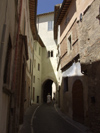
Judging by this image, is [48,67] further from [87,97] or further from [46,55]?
[87,97]

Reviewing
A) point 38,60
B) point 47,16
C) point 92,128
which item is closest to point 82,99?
point 92,128

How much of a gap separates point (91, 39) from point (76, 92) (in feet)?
11.8

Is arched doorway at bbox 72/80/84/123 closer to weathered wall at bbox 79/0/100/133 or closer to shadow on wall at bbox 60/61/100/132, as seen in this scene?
shadow on wall at bbox 60/61/100/132

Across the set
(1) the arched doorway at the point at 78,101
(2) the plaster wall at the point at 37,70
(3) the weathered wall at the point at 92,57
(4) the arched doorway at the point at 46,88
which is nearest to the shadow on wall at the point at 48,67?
(2) the plaster wall at the point at 37,70

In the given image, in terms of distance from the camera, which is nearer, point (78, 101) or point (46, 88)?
point (78, 101)

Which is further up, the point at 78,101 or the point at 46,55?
the point at 46,55

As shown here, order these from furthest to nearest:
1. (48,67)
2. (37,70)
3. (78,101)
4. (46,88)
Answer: (46,88)
(48,67)
(37,70)
(78,101)

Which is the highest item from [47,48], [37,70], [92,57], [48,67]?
[47,48]

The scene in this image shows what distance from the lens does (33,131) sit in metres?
7.28

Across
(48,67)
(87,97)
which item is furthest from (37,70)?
(87,97)

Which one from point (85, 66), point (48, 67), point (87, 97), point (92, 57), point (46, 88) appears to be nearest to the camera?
point (92, 57)

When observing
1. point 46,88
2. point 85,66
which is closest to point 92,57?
point 85,66

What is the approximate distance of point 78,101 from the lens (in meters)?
9.77

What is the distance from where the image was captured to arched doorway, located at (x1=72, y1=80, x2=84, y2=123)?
30.5 ft
